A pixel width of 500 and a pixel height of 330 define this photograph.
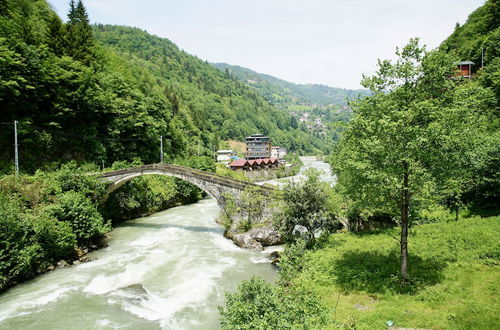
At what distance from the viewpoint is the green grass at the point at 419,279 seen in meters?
10.5

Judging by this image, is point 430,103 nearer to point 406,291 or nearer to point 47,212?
point 406,291

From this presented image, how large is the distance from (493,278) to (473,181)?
388 inches

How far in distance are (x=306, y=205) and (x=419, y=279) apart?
7951 mm

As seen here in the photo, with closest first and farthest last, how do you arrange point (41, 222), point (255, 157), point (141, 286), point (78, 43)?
point (141, 286) → point (41, 222) → point (78, 43) → point (255, 157)

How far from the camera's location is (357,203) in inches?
540

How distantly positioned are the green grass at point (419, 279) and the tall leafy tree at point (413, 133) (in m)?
1.51

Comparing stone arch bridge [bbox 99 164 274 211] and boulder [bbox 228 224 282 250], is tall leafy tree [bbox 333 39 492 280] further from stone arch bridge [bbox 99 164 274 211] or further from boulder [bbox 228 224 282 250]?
stone arch bridge [bbox 99 164 274 211]

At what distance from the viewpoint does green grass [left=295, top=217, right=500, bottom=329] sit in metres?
10.5

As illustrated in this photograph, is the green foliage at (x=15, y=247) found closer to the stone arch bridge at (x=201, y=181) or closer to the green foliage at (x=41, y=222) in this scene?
the green foliage at (x=41, y=222)

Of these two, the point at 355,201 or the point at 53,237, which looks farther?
the point at 53,237

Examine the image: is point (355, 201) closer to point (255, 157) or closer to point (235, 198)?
point (235, 198)

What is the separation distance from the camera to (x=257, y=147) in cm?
12688

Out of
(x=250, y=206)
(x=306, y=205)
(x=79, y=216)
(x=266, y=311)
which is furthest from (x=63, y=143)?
(x=266, y=311)

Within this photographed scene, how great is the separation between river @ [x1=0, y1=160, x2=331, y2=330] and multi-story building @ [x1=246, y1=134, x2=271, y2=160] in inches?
3865
